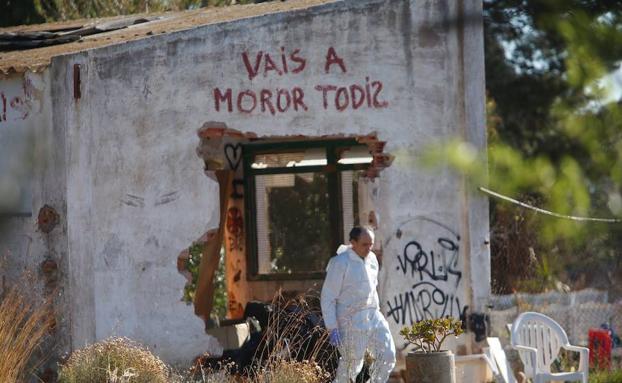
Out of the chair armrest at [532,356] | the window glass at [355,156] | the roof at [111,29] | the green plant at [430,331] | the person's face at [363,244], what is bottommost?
the chair armrest at [532,356]

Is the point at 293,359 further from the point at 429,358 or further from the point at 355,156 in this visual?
the point at 355,156

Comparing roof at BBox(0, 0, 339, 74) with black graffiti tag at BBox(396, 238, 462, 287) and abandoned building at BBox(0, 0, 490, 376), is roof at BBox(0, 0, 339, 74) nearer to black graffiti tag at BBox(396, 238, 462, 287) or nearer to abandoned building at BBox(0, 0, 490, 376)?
abandoned building at BBox(0, 0, 490, 376)

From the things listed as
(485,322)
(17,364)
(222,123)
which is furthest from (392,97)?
(17,364)

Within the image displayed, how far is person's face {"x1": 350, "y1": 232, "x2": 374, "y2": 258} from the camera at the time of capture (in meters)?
10.2

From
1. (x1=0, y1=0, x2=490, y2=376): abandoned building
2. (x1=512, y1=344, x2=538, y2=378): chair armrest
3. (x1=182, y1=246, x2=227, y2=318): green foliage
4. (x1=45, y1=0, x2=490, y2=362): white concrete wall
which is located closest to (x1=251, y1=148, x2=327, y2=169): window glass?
(x1=182, y1=246, x2=227, y2=318): green foliage

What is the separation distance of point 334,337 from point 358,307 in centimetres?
48

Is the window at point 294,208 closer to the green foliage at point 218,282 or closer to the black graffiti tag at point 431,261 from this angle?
the green foliage at point 218,282

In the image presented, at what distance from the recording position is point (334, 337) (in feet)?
32.2

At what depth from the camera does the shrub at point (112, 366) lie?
8750 mm

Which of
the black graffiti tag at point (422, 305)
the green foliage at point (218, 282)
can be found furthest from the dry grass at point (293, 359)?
the green foliage at point (218, 282)

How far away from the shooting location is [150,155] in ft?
37.4

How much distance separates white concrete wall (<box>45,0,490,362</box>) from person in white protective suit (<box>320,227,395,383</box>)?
1086mm

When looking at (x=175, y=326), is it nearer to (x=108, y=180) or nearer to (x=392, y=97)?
(x=108, y=180)

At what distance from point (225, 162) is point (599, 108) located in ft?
35.4
